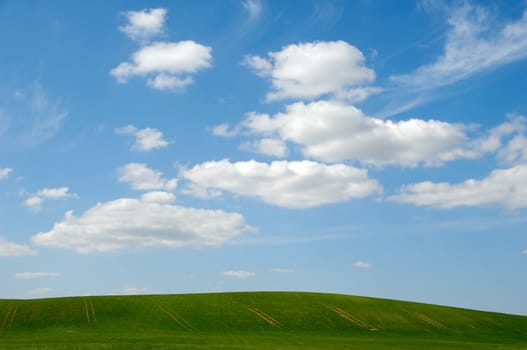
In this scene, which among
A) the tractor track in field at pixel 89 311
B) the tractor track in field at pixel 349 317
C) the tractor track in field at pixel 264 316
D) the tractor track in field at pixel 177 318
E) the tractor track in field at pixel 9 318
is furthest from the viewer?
the tractor track in field at pixel 349 317

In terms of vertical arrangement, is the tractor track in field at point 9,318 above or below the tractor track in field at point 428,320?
below

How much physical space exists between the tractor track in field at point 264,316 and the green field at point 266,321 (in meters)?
0.15

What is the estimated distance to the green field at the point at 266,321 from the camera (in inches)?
2327

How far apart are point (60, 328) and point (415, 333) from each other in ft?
153

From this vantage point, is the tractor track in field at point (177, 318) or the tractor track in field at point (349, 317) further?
the tractor track in field at point (349, 317)

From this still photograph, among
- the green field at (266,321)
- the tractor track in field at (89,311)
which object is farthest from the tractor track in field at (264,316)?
the tractor track in field at (89,311)

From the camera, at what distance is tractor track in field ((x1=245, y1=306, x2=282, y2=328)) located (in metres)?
73.8

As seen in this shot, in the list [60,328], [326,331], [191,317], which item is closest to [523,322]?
[326,331]

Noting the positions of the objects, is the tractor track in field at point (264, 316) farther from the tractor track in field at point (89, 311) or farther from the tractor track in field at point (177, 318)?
the tractor track in field at point (89, 311)

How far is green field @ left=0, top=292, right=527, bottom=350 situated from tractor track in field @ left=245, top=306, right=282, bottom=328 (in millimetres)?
154

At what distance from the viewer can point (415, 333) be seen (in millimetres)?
71938

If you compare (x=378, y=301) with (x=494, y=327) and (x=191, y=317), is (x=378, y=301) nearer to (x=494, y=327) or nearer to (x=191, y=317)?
(x=494, y=327)

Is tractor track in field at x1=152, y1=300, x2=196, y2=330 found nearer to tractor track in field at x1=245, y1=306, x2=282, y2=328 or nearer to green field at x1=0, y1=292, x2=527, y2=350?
green field at x1=0, y1=292, x2=527, y2=350

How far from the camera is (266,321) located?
7494 cm
